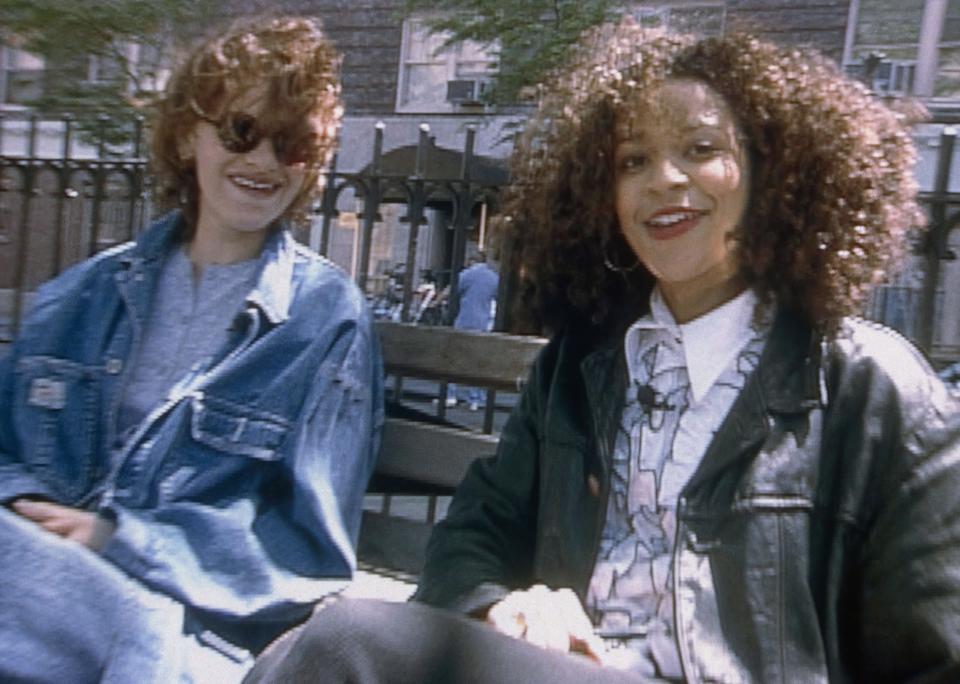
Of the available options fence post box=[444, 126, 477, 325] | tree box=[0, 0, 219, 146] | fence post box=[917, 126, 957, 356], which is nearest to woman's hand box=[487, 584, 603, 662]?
fence post box=[917, 126, 957, 356]

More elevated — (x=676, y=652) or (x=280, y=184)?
(x=280, y=184)

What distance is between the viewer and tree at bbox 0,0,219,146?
14.5ft

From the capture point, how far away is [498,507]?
7.61 ft

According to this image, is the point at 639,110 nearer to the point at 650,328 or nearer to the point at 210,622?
the point at 650,328

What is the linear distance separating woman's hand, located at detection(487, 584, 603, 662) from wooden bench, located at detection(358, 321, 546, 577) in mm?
900

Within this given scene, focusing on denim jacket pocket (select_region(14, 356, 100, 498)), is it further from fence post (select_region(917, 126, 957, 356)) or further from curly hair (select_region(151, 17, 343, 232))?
fence post (select_region(917, 126, 957, 356))

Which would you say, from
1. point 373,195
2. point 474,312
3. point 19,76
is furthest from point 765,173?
point 474,312

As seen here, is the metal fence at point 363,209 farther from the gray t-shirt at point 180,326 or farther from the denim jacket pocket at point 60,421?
the denim jacket pocket at point 60,421

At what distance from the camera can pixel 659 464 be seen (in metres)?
2.11

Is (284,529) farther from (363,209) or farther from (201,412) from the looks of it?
(363,209)

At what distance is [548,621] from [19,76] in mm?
4103

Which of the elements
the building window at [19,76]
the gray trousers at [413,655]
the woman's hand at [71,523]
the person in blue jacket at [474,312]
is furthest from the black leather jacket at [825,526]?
the person in blue jacket at [474,312]

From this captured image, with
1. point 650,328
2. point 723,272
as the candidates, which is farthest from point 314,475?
point 723,272

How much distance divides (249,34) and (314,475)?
102 centimetres
